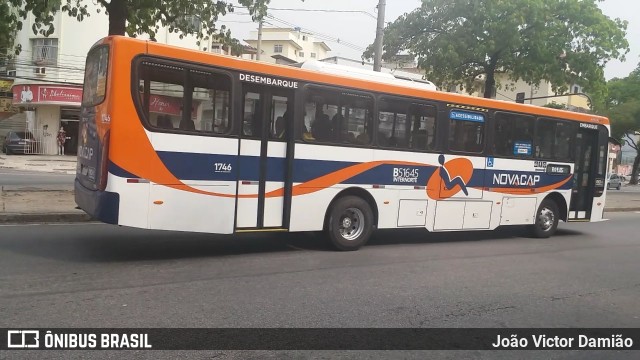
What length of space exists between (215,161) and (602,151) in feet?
33.0

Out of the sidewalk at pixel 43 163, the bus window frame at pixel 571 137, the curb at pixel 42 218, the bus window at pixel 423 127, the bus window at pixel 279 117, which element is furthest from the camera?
the sidewalk at pixel 43 163

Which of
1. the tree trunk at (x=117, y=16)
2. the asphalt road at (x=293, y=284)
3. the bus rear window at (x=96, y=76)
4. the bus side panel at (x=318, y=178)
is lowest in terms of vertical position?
the asphalt road at (x=293, y=284)

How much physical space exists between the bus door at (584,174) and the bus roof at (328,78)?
4.12 feet

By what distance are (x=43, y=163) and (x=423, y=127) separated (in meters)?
23.9

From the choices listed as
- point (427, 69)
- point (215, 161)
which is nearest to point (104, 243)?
point (215, 161)

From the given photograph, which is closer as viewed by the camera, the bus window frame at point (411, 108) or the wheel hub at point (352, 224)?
the wheel hub at point (352, 224)

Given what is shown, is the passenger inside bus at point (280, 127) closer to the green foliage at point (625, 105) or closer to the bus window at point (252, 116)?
the bus window at point (252, 116)

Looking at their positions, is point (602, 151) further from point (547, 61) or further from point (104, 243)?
point (104, 243)

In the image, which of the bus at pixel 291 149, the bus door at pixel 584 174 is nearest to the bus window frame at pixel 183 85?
the bus at pixel 291 149

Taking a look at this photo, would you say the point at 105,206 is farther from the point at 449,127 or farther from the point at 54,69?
the point at 54,69

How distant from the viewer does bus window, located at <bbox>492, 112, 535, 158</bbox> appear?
420 inches

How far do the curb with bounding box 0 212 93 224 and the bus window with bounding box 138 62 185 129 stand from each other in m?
4.67

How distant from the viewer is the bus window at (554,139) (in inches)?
451

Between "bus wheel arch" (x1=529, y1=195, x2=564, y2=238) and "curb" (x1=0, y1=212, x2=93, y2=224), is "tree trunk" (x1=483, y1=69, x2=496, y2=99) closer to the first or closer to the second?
"bus wheel arch" (x1=529, y1=195, x2=564, y2=238)
